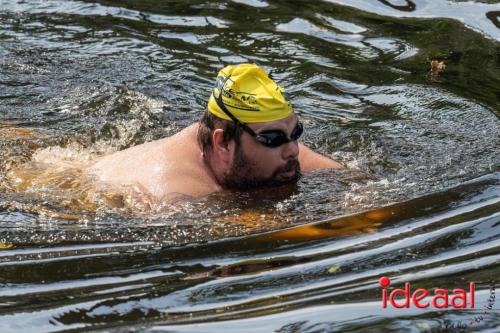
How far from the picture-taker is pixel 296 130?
22.2 ft

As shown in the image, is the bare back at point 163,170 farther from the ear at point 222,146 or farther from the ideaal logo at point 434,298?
the ideaal logo at point 434,298

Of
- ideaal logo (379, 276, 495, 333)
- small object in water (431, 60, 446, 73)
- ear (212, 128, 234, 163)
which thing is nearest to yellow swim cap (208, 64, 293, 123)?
ear (212, 128, 234, 163)

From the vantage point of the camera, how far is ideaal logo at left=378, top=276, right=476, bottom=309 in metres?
4.48

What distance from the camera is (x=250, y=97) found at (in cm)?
670

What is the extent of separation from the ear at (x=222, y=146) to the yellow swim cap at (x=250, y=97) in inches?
5.0

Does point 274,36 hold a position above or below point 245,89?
below

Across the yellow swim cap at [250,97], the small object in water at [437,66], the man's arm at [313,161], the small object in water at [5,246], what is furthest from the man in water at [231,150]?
the small object in water at [437,66]

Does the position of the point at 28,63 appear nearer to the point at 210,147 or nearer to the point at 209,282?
the point at 210,147

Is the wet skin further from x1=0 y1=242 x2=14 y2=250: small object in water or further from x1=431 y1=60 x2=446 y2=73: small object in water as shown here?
x1=431 y1=60 x2=446 y2=73: small object in water

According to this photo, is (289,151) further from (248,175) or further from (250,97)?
(250,97)

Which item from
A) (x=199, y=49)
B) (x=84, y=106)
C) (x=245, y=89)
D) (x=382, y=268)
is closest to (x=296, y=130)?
(x=245, y=89)

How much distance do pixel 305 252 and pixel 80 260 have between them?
4.02 ft

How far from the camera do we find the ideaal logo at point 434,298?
14.7 feet

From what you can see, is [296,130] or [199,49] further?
[199,49]
